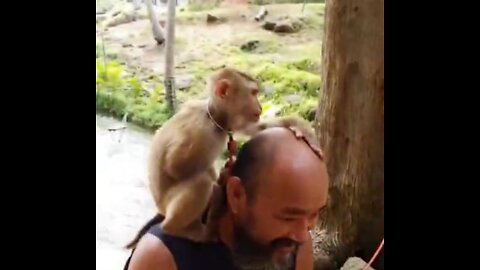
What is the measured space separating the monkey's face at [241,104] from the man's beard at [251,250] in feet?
0.68

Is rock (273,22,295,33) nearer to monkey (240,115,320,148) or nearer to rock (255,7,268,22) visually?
rock (255,7,268,22)

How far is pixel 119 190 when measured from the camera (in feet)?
4.92

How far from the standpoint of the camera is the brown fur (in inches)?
55.4

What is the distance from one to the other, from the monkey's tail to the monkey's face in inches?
8.9

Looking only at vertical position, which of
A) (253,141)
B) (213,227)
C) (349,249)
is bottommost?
(349,249)

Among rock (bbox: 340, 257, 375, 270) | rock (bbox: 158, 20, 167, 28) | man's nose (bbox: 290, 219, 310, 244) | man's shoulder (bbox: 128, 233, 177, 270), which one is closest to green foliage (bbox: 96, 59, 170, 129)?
rock (bbox: 158, 20, 167, 28)

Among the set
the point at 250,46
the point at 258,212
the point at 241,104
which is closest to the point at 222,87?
the point at 241,104

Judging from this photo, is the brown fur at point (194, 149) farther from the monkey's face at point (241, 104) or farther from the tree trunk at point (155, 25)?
the tree trunk at point (155, 25)

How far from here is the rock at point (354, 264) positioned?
1.60 m
